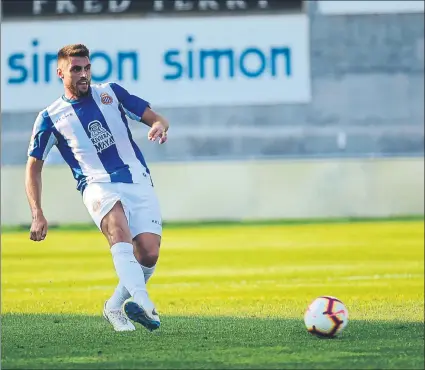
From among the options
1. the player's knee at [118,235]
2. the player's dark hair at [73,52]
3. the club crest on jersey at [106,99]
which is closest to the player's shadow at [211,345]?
the player's knee at [118,235]

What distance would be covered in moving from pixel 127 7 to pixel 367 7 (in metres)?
4.26

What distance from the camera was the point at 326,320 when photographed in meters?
6.39

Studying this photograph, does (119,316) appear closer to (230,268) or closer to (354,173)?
(230,268)

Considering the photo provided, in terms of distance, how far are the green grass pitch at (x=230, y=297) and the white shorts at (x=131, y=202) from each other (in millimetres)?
622

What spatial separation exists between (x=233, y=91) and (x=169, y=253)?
6.32 meters

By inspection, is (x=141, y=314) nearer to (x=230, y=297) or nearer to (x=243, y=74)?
(x=230, y=297)

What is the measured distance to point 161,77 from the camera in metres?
21.2

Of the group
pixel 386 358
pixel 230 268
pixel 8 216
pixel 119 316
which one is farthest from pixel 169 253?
pixel 386 358

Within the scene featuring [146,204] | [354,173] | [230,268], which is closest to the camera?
[146,204]

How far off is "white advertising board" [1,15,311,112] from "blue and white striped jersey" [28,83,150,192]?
45.6ft

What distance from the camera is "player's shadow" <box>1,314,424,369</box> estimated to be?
17.9ft

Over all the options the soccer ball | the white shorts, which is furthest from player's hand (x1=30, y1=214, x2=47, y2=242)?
the soccer ball

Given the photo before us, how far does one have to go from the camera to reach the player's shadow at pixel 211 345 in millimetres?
5469

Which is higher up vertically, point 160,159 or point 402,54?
point 402,54
